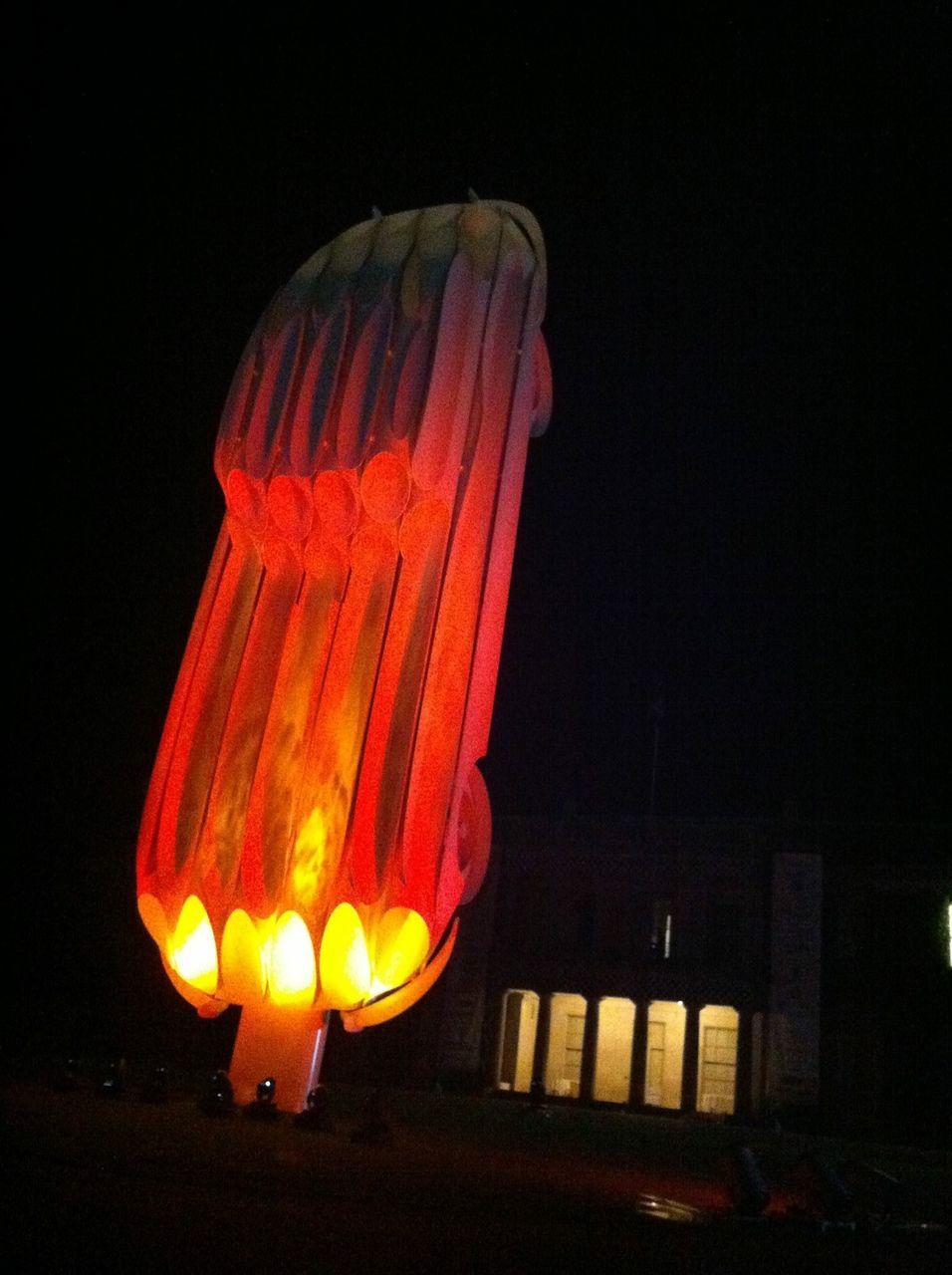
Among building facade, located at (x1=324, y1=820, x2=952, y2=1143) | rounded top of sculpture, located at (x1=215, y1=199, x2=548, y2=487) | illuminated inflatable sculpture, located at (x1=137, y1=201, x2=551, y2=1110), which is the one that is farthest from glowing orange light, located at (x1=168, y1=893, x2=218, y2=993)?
building facade, located at (x1=324, y1=820, x2=952, y2=1143)

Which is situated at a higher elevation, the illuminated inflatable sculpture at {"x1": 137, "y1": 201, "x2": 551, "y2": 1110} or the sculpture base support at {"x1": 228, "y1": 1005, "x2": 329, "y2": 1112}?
the illuminated inflatable sculpture at {"x1": 137, "y1": 201, "x2": 551, "y2": 1110}

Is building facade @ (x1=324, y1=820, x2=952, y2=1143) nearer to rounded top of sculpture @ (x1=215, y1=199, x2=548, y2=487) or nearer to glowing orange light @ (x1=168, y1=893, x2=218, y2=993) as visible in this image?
glowing orange light @ (x1=168, y1=893, x2=218, y2=993)

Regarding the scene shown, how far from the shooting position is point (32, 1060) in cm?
1850

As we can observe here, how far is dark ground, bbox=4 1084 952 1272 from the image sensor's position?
5910mm

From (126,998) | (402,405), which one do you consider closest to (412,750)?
(402,405)

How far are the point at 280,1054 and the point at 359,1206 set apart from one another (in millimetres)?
4810

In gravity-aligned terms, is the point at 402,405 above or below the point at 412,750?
above

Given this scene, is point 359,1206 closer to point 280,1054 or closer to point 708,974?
point 280,1054

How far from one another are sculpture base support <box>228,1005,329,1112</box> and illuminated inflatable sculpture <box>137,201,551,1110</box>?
0.02m

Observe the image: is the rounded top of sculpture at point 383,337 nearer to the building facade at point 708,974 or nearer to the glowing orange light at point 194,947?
the glowing orange light at point 194,947

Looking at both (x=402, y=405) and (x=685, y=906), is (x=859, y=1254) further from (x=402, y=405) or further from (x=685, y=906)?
(x=685, y=906)

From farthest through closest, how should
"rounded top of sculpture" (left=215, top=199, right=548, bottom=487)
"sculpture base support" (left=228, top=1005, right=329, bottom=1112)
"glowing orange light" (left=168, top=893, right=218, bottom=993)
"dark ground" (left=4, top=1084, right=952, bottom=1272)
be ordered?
"rounded top of sculpture" (left=215, top=199, right=548, bottom=487) → "glowing orange light" (left=168, top=893, right=218, bottom=993) → "sculpture base support" (left=228, top=1005, right=329, bottom=1112) → "dark ground" (left=4, top=1084, right=952, bottom=1272)

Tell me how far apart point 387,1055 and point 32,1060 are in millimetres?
13211

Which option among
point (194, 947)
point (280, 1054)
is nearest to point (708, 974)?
point (280, 1054)
